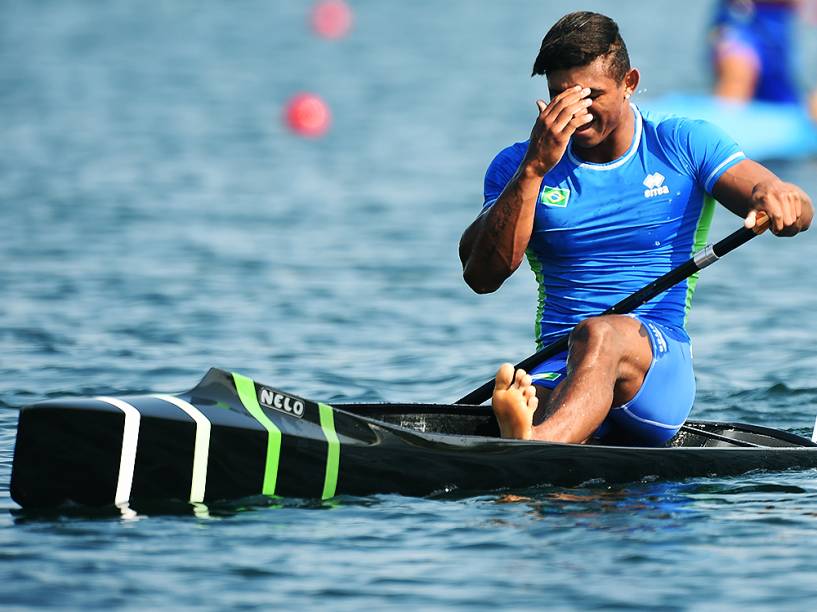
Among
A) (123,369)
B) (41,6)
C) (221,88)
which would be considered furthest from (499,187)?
(41,6)

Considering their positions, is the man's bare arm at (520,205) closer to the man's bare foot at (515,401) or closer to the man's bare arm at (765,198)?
the man's bare foot at (515,401)

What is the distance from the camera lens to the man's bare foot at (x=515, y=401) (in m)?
5.43

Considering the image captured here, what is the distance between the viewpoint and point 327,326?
9727 millimetres

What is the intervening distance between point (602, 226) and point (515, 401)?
783mm

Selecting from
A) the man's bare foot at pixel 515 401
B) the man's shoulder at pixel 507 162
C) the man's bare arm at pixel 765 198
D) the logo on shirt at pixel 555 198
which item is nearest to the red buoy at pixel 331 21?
the man's shoulder at pixel 507 162

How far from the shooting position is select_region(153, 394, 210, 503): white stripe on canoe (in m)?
5.23

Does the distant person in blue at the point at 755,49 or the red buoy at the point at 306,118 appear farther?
the red buoy at the point at 306,118

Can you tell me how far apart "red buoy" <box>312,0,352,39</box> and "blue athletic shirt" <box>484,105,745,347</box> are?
2793 cm

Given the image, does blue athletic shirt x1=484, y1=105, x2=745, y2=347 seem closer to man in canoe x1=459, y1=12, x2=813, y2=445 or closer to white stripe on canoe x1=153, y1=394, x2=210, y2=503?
man in canoe x1=459, y1=12, x2=813, y2=445

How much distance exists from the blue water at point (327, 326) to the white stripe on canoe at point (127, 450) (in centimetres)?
9

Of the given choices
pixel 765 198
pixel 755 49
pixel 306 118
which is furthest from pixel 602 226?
pixel 306 118

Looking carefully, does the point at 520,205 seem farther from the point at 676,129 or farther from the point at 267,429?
the point at 267,429

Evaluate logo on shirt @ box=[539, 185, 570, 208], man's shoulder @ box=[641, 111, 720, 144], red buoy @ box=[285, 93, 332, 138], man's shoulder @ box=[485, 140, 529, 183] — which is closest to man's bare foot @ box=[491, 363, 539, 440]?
logo on shirt @ box=[539, 185, 570, 208]

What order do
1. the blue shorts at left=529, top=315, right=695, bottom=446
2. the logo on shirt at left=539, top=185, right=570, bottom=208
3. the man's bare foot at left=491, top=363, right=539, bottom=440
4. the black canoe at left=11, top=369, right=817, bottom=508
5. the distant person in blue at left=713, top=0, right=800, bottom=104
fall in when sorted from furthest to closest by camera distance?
the distant person in blue at left=713, top=0, right=800, bottom=104, the logo on shirt at left=539, top=185, right=570, bottom=208, the blue shorts at left=529, top=315, right=695, bottom=446, the man's bare foot at left=491, top=363, right=539, bottom=440, the black canoe at left=11, top=369, right=817, bottom=508
